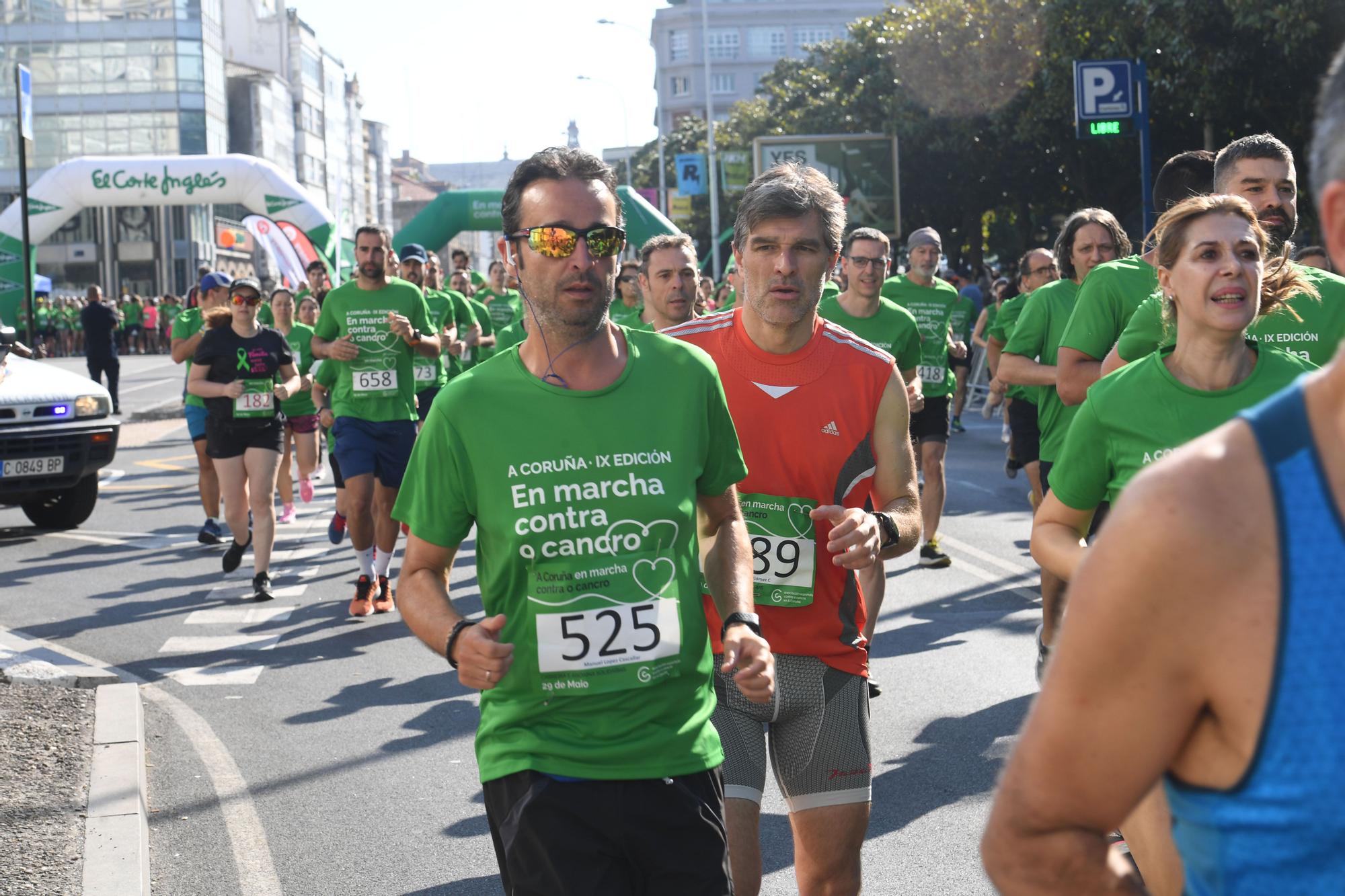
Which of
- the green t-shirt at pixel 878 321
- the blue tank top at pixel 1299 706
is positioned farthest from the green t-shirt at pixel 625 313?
the blue tank top at pixel 1299 706

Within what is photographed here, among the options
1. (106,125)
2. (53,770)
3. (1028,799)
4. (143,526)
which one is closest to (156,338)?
(106,125)

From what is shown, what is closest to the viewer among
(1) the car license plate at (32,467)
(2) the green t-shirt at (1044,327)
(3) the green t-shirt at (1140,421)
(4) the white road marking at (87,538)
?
(3) the green t-shirt at (1140,421)

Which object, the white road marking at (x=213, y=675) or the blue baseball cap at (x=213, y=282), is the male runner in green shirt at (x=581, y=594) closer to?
the white road marking at (x=213, y=675)

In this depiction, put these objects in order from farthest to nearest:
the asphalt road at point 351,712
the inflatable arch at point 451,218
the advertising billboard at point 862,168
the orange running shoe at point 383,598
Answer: the advertising billboard at point 862,168, the inflatable arch at point 451,218, the orange running shoe at point 383,598, the asphalt road at point 351,712

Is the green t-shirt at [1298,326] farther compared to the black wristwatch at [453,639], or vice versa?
the green t-shirt at [1298,326]

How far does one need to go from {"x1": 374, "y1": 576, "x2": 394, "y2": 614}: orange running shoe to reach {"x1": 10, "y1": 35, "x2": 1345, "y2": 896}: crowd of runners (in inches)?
201

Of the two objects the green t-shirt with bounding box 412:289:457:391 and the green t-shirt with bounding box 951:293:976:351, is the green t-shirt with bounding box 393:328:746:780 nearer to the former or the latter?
the green t-shirt with bounding box 412:289:457:391

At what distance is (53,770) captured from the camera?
18.9 ft

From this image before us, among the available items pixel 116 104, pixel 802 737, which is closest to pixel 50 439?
pixel 802 737

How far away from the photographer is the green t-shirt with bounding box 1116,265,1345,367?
176 inches

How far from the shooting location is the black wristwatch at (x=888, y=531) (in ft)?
12.4

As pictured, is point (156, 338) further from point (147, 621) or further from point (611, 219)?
point (611, 219)

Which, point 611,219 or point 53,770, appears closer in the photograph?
point 611,219

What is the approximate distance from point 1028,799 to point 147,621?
28.4 ft
